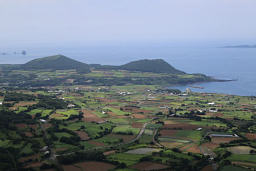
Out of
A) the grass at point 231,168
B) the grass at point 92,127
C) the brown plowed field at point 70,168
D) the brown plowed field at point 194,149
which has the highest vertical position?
the grass at point 92,127

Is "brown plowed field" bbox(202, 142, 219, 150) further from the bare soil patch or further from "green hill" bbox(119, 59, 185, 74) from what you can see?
"green hill" bbox(119, 59, 185, 74)

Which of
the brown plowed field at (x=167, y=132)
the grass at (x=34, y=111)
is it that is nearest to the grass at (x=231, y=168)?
the brown plowed field at (x=167, y=132)

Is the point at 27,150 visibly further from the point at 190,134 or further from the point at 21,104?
the point at 21,104

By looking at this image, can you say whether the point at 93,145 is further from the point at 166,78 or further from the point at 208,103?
the point at 166,78

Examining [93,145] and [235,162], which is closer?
[235,162]

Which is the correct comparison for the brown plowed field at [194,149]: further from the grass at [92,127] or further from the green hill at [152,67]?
the green hill at [152,67]

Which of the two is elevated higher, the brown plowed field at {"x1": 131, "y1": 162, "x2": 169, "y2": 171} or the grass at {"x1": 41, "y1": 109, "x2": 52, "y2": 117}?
the grass at {"x1": 41, "y1": 109, "x2": 52, "y2": 117}

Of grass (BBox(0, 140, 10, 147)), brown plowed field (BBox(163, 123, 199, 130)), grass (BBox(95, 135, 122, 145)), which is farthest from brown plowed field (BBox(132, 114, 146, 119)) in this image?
grass (BBox(0, 140, 10, 147))

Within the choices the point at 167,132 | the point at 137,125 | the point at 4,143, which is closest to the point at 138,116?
the point at 137,125

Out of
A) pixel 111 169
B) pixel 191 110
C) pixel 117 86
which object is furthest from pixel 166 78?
pixel 111 169

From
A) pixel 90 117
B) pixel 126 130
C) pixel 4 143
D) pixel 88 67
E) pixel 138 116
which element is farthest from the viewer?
pixel 88 67

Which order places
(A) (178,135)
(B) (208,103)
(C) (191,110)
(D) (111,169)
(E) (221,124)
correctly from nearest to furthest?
(D) (111,169) < (A) (178,135) < (E) (221,124) < (C) (191,110) < (B) (208,103)
